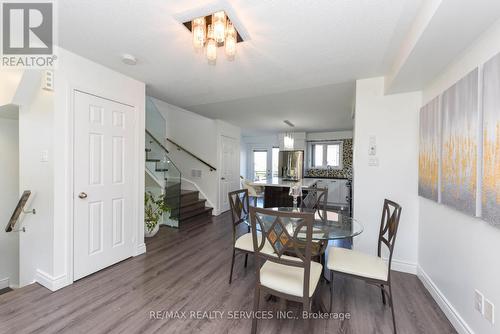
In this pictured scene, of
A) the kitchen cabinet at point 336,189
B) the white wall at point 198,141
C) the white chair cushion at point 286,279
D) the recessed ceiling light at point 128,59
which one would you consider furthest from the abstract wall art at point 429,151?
the kitchen cabinet at point 336,189

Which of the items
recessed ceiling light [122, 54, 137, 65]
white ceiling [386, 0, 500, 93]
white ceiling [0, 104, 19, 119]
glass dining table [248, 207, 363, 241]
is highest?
recessed ceiling light [122, 54, 137, 65]

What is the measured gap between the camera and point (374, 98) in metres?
2.76

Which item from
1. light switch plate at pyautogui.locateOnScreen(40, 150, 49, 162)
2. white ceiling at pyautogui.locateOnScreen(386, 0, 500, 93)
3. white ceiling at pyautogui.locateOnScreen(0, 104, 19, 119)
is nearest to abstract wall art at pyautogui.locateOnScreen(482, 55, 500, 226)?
white ceiling at pyautogui.locateOnScreen(386, 0, 500, 93)

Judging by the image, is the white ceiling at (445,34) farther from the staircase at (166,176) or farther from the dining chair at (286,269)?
the staircase at (166,176)

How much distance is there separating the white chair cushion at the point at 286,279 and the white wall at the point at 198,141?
3845 millimetres

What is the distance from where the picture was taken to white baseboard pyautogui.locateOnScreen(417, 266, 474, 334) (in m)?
1.64

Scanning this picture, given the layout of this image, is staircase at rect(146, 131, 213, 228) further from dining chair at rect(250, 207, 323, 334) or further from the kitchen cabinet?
the kitchen cabinet

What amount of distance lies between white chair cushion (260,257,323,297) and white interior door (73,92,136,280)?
6.70ft

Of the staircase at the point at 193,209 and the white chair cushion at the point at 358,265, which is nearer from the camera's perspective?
the white chair cushion at the point at 358,265

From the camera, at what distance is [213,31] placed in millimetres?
1678

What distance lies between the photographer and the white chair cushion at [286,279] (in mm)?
1515

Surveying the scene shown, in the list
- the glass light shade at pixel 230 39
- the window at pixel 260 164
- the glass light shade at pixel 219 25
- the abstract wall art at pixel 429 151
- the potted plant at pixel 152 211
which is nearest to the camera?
the glass light shade at pixel 219 25

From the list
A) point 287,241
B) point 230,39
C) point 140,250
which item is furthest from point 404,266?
point 140,250

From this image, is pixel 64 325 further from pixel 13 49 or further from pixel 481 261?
pixel 481 261
